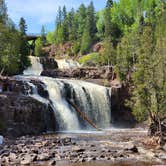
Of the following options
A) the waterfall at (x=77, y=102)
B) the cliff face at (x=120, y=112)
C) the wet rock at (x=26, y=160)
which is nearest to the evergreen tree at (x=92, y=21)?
the cliff face at (x=120, y=112)

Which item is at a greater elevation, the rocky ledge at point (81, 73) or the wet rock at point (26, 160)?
the rocky ledge at point (81, 73)

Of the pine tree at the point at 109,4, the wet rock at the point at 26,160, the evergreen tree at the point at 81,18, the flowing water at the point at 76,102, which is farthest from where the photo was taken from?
the evergreen tree at the point at 81,18

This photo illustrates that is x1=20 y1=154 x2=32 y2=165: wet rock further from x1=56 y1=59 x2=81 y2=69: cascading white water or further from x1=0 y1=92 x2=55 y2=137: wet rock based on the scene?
x1=56 y1=59 x2=81 y2=69: cascading white water

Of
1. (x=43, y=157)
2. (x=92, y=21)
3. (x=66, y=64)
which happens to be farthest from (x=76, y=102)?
(x=92, y=21)

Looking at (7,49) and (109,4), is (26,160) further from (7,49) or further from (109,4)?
(109,4)

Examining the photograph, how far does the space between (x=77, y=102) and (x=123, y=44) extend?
94.5ft

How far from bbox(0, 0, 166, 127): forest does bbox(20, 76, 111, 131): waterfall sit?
16.3ft

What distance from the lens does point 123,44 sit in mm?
90188

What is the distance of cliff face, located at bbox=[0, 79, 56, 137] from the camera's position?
5112 cm

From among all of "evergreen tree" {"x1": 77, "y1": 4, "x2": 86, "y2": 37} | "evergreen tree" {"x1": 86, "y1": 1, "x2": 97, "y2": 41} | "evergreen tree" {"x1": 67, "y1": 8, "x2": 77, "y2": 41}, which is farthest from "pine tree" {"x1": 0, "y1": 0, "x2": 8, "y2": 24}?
"evergreen tree" {"x1": 77, "y1": 4, "x2": 86, "y2": 37}

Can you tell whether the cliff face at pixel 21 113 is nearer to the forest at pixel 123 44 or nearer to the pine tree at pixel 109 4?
the forest at pixel 123 44

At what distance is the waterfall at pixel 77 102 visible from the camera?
198 feet

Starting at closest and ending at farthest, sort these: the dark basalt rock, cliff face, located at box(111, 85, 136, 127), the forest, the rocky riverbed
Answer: the rocky riverbed
the forest
cliff face, located at box(111, 85, 136, 127)
the dark basalt rock

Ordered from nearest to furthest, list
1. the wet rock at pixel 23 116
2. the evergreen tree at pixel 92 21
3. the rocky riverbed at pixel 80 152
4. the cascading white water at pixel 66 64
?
the rocky riverbed at pixel 80 152 → the wet rock at pixel 23 116 → the cascading white water at pixel 66 64 → the evergreen tree at pixel 92 21
